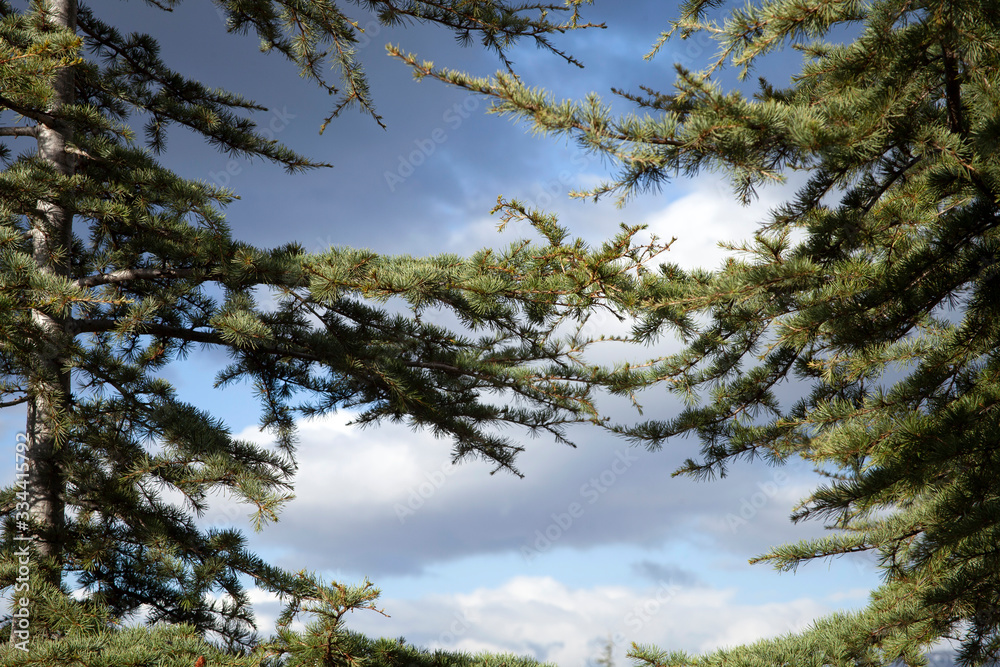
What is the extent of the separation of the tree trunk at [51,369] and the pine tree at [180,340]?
2cm

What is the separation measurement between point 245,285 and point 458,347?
172cm

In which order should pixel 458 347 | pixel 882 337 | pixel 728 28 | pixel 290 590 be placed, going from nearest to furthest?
1. pixel 728 28
2. pixel 882 337
3. pixel 290 590
4. pixel 458 347

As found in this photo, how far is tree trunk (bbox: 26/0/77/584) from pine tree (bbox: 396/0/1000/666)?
340 centimetres

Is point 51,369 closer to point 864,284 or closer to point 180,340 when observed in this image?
point 180,340

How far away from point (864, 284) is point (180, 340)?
506 centimetres

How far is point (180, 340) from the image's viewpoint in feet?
17.7

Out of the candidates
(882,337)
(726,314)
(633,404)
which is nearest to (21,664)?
(633,404)

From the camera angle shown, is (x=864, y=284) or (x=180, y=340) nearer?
(x=864, y=284)

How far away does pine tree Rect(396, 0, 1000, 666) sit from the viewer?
10.6 ft

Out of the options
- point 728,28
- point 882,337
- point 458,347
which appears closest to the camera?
point 728,28

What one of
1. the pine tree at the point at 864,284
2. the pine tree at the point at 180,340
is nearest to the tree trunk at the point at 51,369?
the pine tree at the point at 180,340

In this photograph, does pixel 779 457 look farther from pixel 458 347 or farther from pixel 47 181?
pixel 47 181

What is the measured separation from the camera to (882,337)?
159 inches

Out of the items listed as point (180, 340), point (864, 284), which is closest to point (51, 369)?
point (180, 340)
